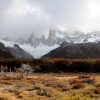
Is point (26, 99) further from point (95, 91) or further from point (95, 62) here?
point (95, 62)

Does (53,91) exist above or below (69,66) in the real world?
below

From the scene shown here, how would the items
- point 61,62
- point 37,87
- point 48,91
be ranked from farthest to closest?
point 61,62
point 37,87
point 48,91

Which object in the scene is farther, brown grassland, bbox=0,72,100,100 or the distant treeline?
the distant treeline

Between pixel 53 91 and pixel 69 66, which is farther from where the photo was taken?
pixel 69 66

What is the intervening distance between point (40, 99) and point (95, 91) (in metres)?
8.13

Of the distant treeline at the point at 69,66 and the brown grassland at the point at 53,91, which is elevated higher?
the distant treeline at the point at 69,66

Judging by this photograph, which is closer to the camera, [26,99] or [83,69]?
[26,99]

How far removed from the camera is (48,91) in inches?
1150

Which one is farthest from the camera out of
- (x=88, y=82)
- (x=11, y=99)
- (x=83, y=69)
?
(x=83, y=69)

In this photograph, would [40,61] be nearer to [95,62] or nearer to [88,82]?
[95,62]

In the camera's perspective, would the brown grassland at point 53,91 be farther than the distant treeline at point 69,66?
No

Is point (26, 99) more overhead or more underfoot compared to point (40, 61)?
more underfoot

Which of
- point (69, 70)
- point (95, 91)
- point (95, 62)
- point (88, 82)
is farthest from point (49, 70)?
point (95, 91)

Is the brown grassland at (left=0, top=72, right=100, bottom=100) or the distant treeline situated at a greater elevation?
the distant treeline
